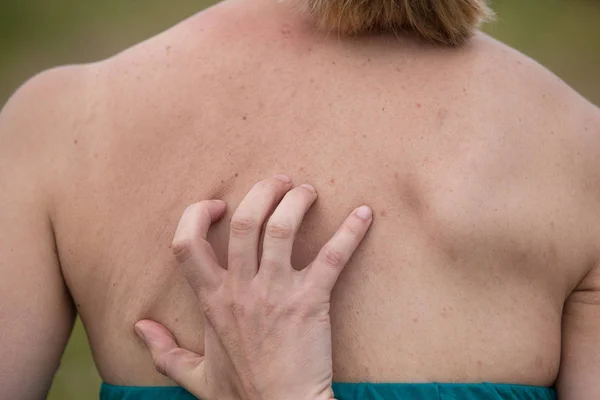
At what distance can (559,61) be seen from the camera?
6.62 meters

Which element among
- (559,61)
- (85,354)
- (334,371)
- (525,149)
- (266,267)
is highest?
(525,149)

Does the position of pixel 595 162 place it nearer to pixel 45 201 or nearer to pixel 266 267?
pixel 266 267

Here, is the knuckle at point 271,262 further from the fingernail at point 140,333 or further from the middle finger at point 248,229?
the fingernail at point 140,333

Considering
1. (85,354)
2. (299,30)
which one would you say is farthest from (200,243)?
(85,354)

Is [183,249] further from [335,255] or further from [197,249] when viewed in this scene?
[335,255]

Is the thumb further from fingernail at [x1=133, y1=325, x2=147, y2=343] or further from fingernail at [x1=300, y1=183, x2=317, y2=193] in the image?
fingernail at [x1=300, y1=183, x2=317, y2=193]

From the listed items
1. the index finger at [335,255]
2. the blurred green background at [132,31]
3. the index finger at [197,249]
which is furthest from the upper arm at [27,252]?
the blurred green background at [132,31]

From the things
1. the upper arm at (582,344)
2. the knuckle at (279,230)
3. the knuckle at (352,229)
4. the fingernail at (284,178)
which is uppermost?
the fingernail at (284,178)

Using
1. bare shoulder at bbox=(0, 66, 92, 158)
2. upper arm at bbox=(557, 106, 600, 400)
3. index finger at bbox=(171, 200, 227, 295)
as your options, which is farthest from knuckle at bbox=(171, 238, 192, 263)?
upper arm at bbox=(557, 106, 600, 400)

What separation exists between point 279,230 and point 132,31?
19.3 ft

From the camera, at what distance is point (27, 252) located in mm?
1645

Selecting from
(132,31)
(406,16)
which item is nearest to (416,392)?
(406,16)

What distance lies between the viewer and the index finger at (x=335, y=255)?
4.95 feet

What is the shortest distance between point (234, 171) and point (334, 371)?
1.23 feet
